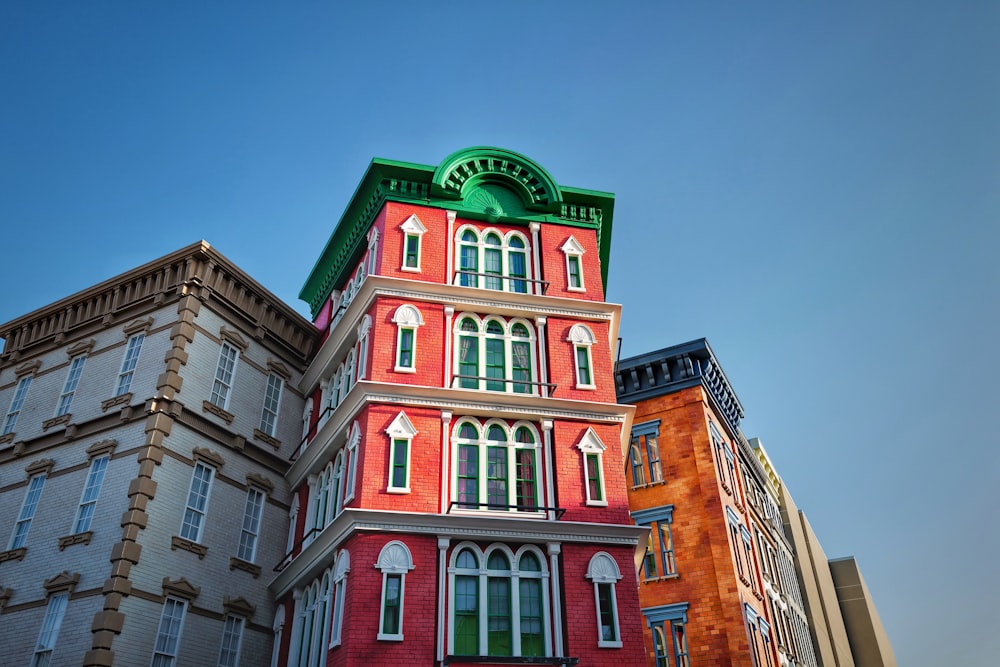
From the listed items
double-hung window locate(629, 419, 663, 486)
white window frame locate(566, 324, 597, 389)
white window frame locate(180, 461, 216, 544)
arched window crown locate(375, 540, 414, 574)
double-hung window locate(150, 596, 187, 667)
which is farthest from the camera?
double-hung window locate(629, 419, 663, 486)

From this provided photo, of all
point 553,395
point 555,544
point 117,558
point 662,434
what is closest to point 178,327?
point 117,558

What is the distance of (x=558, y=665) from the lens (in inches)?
757

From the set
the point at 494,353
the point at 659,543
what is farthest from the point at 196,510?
the point at 659,543

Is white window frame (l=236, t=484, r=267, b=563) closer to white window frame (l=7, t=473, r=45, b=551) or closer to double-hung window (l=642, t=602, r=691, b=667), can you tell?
white window frame (l=7, t=473, r=45, b=551)

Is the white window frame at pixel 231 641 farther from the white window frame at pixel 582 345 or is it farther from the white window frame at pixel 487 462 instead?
the white window frame at pixel 582 345

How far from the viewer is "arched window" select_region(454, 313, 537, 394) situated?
23391 mm

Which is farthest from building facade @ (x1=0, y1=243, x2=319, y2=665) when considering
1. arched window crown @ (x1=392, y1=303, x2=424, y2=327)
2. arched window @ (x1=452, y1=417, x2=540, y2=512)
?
arched window @ (x1=452, y1=417, x2=540, y2=512)

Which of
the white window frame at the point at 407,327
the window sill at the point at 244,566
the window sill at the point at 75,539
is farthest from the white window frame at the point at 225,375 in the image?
the white window frame at the point at 407,327

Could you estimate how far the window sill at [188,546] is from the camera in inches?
888

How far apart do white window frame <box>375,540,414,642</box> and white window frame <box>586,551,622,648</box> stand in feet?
15.4

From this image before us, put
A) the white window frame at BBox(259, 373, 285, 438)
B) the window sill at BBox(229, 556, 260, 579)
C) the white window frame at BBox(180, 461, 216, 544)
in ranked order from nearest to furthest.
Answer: the white window frame at BBox(180, 461, 216, 544) → the window sill at BBox(229, 556, 260, 579) → the white window frame at BBox(259, 373, 285, 438)

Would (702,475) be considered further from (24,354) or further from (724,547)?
(24,354)

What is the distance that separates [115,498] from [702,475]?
19.9 metres

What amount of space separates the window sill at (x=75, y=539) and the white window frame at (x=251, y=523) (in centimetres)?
422
